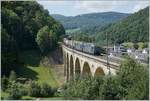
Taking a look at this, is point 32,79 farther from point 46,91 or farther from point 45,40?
point 45,40

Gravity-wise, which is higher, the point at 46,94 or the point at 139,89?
the point at 139,89

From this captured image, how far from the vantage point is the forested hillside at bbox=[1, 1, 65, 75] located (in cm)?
6302

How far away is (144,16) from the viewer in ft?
401

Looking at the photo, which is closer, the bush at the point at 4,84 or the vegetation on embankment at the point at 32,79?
the vegetation on embankment at the point at 32,79

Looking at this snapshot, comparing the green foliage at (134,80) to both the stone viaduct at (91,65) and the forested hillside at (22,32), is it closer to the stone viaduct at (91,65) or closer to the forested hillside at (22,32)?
the stone viaduct at (91,65)

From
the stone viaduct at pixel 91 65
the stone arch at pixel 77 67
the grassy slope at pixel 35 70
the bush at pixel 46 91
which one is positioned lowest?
the grassy slope at pixel 35 70

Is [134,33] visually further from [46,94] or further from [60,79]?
[46,94]

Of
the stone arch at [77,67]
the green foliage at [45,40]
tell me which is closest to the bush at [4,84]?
the stone arch at [77,67]

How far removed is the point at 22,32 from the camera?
80875 millimetres

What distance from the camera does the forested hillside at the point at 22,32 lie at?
63016 mm

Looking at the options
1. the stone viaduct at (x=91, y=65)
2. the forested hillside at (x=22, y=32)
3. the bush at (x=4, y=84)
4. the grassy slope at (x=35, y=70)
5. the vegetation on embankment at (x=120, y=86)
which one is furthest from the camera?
the forested hillside at (x=22, y=32)

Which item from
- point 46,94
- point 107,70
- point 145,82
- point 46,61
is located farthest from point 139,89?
point 46,61

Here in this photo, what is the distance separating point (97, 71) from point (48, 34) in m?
43.5

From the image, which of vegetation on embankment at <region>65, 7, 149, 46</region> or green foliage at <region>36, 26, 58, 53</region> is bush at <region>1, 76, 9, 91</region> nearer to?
green foliage at <region>36, 26, 58, 53</region>
